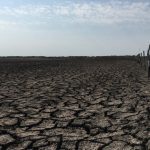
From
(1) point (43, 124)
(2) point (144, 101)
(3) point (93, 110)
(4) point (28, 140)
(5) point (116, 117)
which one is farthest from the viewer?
(2) point (144, 101)

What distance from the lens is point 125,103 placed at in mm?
7129

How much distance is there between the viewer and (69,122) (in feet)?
18.1

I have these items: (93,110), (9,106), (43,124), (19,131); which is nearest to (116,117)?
(93,110)

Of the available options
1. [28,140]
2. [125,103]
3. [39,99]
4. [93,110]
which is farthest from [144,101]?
[28,140]

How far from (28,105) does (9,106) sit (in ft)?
1.25

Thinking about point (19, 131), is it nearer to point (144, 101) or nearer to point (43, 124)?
point (43, 124)

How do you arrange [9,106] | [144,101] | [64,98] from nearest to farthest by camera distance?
[9,106] → [144,101] → [64,98]

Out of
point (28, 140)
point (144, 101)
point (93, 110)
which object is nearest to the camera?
point (28, 140)

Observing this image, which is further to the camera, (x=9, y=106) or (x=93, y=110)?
(x=9, y=106)

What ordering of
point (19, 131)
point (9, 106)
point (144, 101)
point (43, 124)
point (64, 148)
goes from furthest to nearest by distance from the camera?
point (144, 101) < point (9, 106) < point (43, 124) < point (19, 131) < point (64, 148)

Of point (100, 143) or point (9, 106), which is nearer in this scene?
point (100, 143)

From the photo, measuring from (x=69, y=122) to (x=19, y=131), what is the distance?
88cm

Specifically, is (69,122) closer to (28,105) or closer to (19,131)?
(19,131)

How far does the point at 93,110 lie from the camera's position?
6.43m
